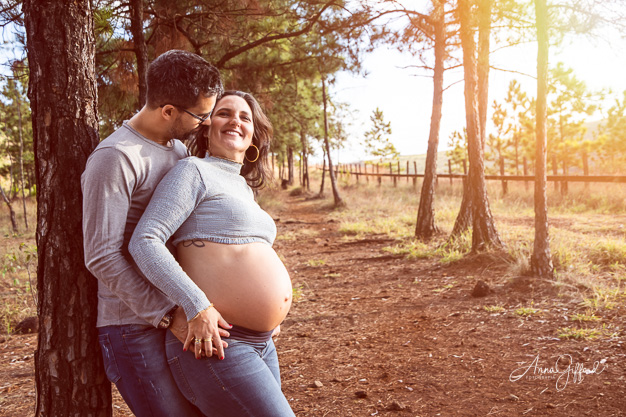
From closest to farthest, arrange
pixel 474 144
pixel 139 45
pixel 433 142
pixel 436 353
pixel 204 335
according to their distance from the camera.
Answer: pixel 204 335
pixel 436 353
pixel 139 45
pixel 474 144
pixel 433 142

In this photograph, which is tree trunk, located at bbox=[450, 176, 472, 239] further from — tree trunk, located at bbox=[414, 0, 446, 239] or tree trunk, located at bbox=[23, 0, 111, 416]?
tree trunk, located at bbox=[23, 0, 111, 416]

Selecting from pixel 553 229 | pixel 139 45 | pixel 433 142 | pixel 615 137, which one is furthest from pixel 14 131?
pixel 615 137

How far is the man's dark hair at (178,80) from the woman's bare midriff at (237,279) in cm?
52

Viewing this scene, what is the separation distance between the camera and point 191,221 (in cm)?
161

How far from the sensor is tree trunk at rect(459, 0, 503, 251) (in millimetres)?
6652

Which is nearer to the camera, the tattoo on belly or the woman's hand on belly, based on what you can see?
the woman's hand on belly

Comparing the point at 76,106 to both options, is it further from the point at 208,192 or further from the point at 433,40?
the point at 433,40

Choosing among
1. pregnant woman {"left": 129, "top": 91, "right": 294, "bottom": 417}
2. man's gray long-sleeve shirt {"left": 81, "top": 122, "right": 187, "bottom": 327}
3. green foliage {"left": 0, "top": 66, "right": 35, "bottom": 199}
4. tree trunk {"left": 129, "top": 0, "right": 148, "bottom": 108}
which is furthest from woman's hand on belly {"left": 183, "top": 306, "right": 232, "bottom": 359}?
green foliage {"left": 0, "top": 66, "right": 35, "bottom": 199}

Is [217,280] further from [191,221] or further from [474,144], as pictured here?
[474,144]

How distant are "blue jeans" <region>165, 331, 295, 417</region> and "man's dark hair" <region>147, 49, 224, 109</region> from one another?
830 mm

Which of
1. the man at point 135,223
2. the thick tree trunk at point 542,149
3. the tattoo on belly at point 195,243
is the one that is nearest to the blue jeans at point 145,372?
the man at point 135,223

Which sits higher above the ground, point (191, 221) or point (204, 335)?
point (191, 221)

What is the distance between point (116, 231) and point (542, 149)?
518 cm

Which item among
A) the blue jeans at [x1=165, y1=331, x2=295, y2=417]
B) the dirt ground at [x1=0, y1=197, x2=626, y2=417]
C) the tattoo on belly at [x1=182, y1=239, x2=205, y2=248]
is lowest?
the dirt ground at [x1=0, y1=197, x2=626, y2=417]
